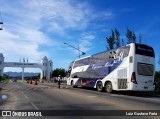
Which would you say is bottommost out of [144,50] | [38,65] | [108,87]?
[108,87]

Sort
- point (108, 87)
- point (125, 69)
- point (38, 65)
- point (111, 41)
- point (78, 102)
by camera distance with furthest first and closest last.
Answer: point (38, 65)
point (111, 41)
point (108, 87)
point (125, 69)
point (78, 102)

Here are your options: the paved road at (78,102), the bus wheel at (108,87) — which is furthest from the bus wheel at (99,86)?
the paved road at (78,102)

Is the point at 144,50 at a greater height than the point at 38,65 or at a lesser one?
lesser

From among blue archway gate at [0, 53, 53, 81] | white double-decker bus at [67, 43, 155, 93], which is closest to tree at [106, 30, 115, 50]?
white double-decker bus at [67, 43, 155, 93]

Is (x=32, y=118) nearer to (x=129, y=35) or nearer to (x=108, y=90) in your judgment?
(x=108, y=90)

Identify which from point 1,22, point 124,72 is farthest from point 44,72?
point 124,72

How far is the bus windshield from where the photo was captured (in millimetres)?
23039

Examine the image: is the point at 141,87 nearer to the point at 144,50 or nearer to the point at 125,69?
the point at 125,69

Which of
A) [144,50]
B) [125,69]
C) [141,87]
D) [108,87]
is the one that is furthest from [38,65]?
[141,87]

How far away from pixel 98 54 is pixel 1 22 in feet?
57.0

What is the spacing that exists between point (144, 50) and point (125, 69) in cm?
215

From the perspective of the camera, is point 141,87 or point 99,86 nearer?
point 141,87

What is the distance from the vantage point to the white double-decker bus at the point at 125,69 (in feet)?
74.5

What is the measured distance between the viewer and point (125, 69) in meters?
23.4
